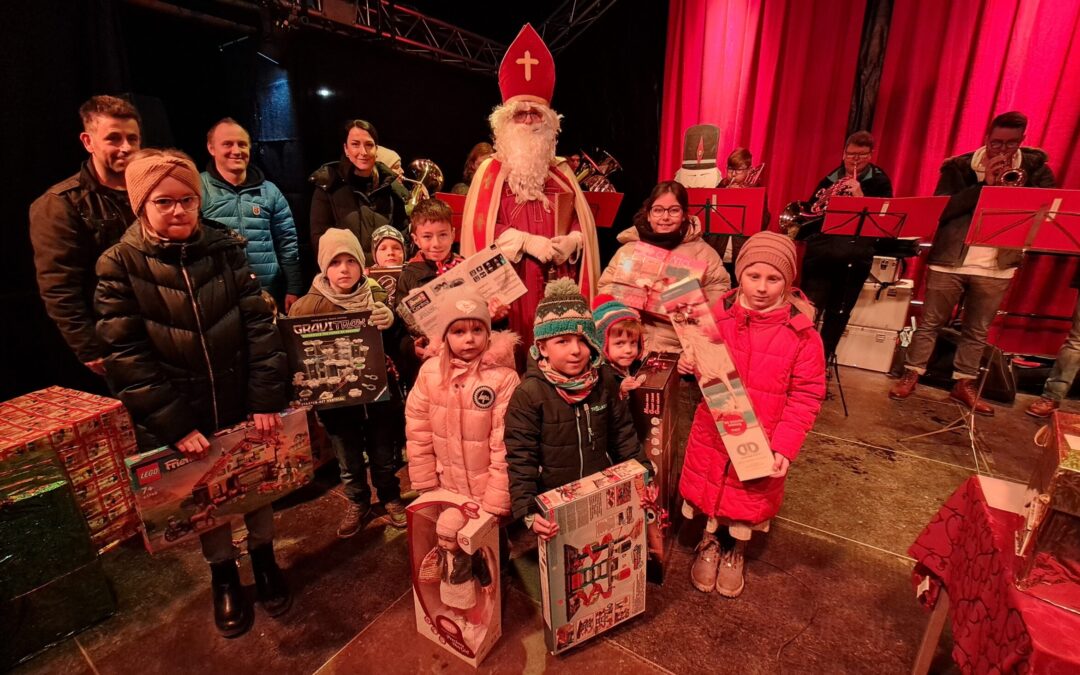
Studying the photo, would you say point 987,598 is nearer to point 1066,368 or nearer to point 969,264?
point 969,264

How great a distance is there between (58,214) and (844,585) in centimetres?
380

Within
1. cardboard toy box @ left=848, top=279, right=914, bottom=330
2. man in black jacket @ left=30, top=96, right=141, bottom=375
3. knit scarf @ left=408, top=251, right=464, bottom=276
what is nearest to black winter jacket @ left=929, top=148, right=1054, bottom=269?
cardboard toy box @ left=848, top=279, right=914, bottom=330

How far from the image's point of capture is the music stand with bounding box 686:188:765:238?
3.47 metres

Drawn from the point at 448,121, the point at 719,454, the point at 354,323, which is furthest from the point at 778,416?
the point at 448,121

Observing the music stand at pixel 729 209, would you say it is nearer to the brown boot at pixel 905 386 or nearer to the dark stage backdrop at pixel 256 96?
the brown boot at pixel 905 386

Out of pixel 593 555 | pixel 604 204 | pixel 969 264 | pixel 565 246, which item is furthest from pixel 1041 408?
pixel 593 555

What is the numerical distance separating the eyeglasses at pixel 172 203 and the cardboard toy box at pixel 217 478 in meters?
0.80

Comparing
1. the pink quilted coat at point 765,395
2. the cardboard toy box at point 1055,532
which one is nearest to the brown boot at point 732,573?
the pink quilted coat at point 765,395

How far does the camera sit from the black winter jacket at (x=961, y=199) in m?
3.48

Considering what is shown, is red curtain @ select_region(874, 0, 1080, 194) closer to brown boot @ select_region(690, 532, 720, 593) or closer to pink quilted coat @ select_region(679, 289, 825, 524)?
pink quilted coat @ select_region(679, 289, 825, 524)

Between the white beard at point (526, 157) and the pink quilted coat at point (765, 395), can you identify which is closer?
the pink quilted coat at point (765, 395)

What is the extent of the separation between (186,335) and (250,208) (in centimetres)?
154

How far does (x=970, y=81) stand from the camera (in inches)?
167

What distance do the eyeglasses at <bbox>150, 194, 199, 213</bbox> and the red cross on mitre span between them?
1624mm
